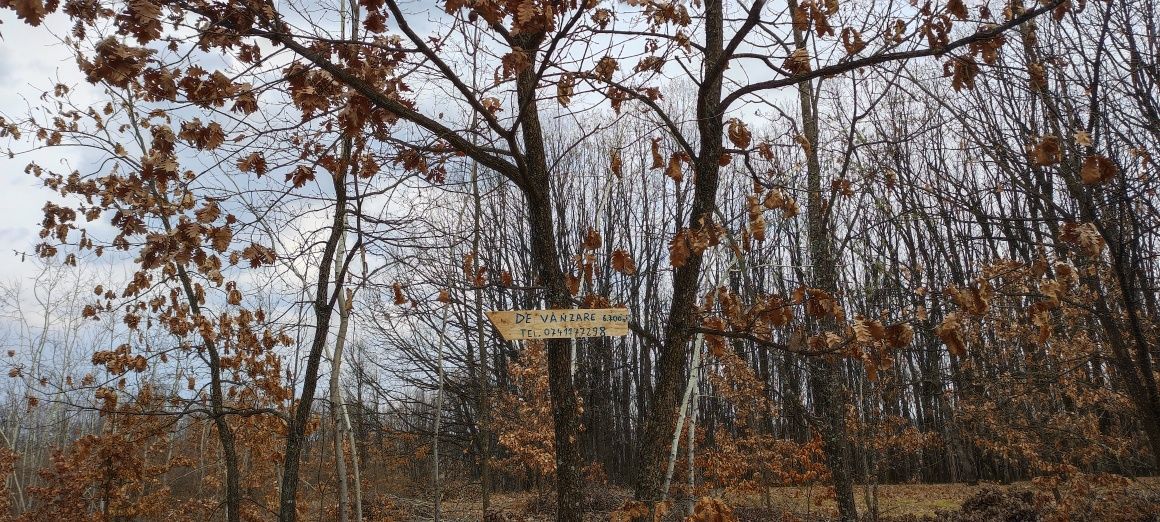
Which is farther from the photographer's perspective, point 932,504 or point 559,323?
point 932,504

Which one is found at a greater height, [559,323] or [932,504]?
[559,323]

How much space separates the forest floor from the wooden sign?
5.59 m

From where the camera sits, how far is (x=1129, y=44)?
5.22 meters

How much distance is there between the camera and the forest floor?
8234 millimetres

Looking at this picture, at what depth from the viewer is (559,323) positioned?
310 centimetres

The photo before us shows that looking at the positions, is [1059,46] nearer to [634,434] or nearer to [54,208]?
[54,208]

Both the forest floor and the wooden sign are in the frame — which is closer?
the wooden sign

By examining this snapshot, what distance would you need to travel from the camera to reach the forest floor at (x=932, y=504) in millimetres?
8234

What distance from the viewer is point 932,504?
1383 centimetres

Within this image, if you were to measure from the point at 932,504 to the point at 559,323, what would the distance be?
45.7 feet

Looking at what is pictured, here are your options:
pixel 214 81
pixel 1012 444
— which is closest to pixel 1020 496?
pixel 1012 444

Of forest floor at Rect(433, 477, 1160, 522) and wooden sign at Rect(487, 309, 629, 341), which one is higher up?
wooden sign at Rect(487, 309, 629, 341)

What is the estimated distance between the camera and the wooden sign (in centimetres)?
307

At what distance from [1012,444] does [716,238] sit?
11.6 m
